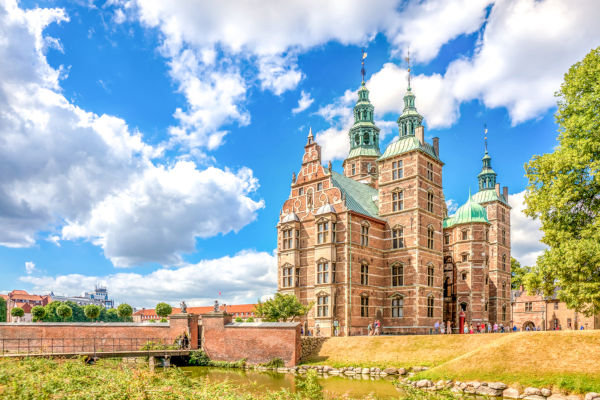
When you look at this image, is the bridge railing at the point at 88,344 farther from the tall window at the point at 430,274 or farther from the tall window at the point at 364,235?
the tall window at the point at 430,274

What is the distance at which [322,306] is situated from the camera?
127ft

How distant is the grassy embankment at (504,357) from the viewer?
2150 cm

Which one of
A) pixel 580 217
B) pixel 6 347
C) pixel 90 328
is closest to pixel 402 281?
pixel 580 217

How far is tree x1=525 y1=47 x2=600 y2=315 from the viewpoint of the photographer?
20828 millimetres

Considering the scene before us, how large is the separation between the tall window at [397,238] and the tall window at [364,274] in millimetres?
3435

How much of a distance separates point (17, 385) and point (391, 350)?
22.5 meters

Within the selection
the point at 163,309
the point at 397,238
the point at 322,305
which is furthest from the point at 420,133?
the point at 163,309

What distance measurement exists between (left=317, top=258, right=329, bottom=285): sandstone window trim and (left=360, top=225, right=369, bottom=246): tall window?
143 inches

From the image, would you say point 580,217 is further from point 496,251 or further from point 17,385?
point 496,251

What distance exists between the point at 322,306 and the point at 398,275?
7.37 meters

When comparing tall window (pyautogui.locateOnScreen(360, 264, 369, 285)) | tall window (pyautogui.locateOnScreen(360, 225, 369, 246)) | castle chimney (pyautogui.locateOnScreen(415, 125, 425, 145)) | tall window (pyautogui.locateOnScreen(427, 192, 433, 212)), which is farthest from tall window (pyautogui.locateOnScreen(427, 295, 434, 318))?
castle chimney (pyautogui.locateOnScreen(415, 125, 425, 145))

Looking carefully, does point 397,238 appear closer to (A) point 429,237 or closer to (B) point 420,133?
(A) point 429,237

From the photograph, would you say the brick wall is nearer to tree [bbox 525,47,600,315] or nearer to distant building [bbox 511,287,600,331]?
tree [bbox 525,47,600,315]

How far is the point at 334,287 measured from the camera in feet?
126
